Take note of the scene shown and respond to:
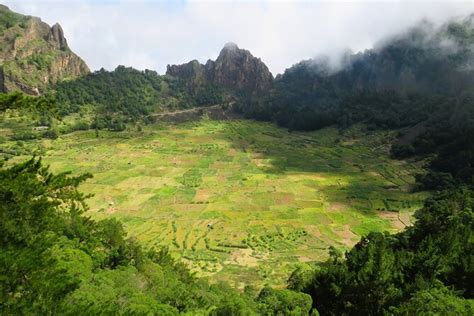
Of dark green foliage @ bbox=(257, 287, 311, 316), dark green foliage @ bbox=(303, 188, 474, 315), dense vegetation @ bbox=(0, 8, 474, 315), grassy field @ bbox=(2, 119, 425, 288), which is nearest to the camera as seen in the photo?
dense vegetation @ bbox=(0, 8, 474, 315)

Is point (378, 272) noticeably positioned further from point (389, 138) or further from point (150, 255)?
point (389, 138)

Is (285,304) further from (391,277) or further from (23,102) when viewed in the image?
(23,102)

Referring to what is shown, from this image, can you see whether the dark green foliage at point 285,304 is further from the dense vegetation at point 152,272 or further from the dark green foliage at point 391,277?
the dark green foliage at point 391,277

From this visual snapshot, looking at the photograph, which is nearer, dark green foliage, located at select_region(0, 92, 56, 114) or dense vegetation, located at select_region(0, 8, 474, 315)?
dark green foliage, located at select_region(0, 92, 56, 114)

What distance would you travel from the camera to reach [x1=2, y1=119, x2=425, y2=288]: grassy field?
242 ft

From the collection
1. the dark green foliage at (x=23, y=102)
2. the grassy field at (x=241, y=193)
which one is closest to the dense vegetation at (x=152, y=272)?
the dark green foliage at (x=23, y=102)

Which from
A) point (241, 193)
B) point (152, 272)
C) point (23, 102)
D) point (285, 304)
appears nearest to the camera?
point (23, 102)

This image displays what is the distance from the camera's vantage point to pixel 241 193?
107125 millimetres

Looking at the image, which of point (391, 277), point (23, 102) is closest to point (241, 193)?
point (391, 277)

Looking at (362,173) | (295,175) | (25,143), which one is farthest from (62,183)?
(25,143)

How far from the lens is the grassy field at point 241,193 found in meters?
73.6

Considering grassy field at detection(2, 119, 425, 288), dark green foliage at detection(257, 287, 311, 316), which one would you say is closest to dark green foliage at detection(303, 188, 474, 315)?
dark green foliage at detection(257, 287, 311, 316)

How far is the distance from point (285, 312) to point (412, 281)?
636 inches

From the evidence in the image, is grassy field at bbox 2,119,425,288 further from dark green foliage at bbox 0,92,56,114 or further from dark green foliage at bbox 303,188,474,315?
dark green foliage at bbox 0,92,56,114
